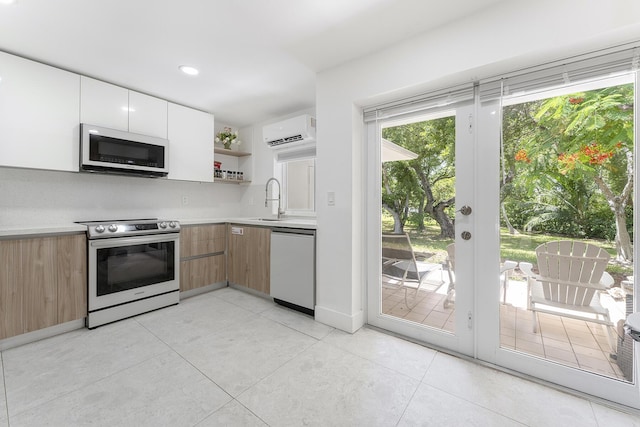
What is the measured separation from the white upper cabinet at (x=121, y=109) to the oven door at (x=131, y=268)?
1.18m

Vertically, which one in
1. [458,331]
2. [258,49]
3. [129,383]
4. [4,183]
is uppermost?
[258,49]

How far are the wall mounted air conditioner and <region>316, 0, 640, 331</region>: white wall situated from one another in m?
0.53

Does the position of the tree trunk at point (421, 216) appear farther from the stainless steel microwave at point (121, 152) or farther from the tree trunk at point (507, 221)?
the stainless steel microwave at point (121, 152)

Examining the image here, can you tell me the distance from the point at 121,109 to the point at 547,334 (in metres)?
4.10

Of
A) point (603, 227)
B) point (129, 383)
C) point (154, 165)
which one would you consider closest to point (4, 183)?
point (154, 165)

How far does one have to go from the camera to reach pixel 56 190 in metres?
2.58

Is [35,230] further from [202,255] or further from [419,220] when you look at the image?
[419,220]

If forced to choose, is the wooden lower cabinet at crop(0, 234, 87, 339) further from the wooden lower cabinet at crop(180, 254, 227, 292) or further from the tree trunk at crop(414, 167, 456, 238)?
the tree trunk at crop(414, 167, 456, 238)

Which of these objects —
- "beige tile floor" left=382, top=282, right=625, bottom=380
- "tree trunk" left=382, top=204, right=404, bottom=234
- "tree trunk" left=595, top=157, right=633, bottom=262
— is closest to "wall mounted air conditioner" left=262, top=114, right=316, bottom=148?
"tree trunk" left=382, top=204, right=404, bottom=234

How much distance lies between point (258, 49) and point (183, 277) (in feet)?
8.25

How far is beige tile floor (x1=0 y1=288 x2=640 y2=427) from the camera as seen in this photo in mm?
1348

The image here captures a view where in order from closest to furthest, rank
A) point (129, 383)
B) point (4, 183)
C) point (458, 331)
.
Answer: point (129, 383), point (458, 331), point (4, 183)

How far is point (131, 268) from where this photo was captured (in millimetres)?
2568

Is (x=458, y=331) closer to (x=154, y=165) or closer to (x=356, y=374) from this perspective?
(x=356, y=374)
